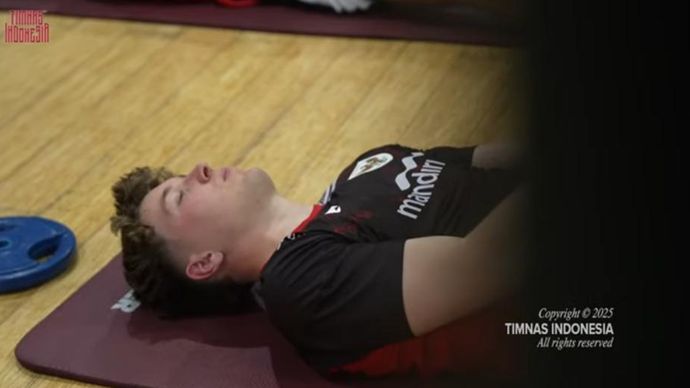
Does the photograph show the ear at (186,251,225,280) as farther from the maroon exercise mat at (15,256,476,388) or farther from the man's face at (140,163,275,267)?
the maroon exercise mat at (15,256,476,388)

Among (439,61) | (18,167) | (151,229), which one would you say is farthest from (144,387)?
(439,61)

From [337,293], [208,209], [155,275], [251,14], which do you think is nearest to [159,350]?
[155,275]

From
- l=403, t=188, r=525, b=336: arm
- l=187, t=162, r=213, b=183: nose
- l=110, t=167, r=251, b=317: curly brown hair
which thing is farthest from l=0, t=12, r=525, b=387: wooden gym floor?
l=403, t=188, r=525, b=336: arm

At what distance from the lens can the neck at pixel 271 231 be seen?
1.42 metres

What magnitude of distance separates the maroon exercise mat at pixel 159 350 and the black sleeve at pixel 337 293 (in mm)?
98

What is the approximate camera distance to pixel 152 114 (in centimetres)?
230

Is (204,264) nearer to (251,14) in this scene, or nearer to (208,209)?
(208,209)

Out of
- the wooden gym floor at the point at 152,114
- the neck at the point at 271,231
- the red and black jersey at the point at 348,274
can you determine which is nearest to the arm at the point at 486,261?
the red and black jersey at the point at 348,274

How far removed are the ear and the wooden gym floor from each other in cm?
26

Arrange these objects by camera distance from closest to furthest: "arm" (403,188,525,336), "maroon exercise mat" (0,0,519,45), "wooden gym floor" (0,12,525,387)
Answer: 1. "arm" (403,188,525,336)
2. "wooden gym floor" (0,12,525,387)
3. "maroon exercise mat" (0,0,519,45)

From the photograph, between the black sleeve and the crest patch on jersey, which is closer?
the black sleeve

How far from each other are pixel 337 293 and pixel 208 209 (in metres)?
0.30

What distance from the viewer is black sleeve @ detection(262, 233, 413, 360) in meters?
1.19

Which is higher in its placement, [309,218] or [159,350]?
[309,218]
